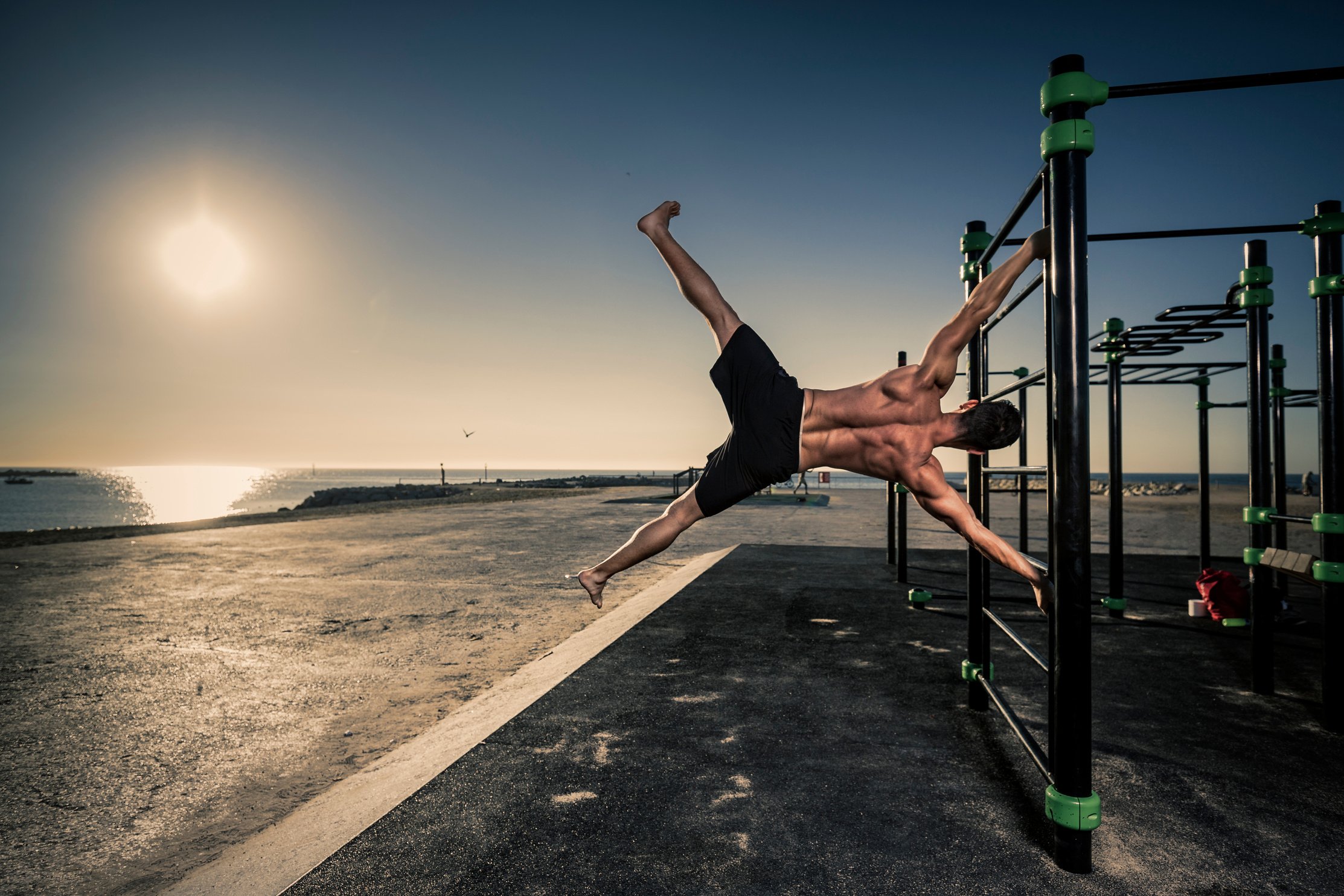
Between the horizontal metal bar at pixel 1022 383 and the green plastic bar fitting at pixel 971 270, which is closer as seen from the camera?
the horizontal metal bar at pixel 1022 383

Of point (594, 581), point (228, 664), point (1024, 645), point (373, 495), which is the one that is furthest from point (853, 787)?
point (373, 495)

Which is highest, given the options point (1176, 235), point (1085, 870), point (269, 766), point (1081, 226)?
point (1176, 235)

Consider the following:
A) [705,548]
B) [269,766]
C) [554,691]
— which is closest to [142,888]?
[269,766]

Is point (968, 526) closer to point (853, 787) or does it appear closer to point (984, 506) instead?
point (853, 787)

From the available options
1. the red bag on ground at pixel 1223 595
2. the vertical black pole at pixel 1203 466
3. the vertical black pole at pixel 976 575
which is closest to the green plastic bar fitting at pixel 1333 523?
the vertical black pole at pixel 976 575

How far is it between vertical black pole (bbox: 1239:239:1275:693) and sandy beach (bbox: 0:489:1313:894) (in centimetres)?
423

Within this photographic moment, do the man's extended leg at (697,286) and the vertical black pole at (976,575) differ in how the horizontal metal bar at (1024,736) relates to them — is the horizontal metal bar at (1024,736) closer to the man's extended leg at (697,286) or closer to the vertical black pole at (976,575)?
the vertical black pole at (976,575)

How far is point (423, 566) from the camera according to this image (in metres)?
9.80

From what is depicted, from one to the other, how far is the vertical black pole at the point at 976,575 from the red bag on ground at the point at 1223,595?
2849 millimetres

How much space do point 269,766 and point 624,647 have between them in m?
2.18

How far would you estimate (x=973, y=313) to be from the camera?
2.58 m

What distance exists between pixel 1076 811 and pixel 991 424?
1.47 meters

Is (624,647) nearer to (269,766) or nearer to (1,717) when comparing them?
(269,766)

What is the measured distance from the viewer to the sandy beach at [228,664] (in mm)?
2994
